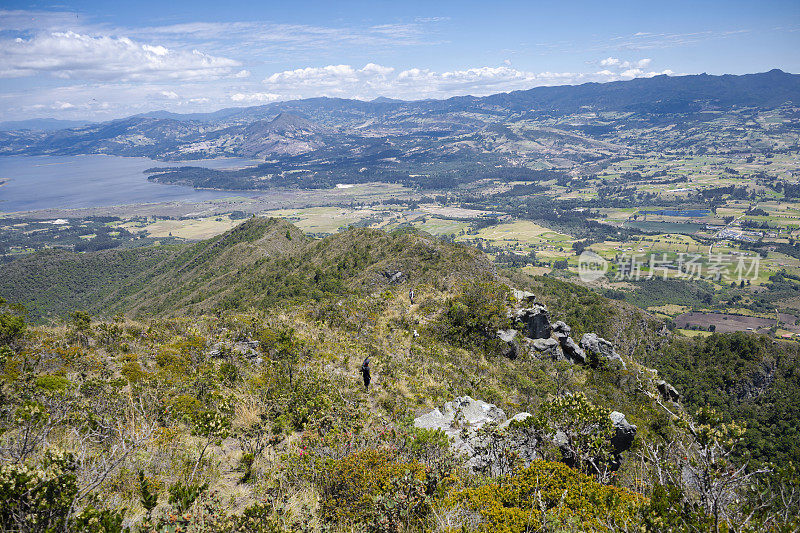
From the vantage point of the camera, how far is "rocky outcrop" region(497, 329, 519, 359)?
90.3 feet

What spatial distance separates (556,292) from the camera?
202 feet

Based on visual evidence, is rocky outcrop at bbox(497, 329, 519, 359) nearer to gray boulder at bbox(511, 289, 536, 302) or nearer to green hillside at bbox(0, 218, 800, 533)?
green hillside at bbox(0, 218, 800, 533)

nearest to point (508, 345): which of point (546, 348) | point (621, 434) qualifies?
point (546, 348)

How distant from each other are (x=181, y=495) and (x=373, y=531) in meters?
3.80

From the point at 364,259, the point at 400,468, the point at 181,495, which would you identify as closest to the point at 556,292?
the point at 364,259

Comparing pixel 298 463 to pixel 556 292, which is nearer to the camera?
pixel 298 463

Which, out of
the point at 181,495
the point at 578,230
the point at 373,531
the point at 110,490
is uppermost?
the point at 181,495

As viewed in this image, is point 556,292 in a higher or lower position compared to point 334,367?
lower

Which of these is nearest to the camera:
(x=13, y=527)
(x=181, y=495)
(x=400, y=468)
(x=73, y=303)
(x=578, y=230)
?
(x=13, y=527)

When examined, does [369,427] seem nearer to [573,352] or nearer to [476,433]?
[476,433]

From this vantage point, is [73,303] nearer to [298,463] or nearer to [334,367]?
[334,367]

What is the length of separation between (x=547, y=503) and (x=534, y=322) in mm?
23875

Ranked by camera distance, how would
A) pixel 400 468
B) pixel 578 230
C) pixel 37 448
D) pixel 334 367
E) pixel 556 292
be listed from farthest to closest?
pixel 578 230 < pixel 556 292 < pixel 334 367 < pixel 400 468 < pixel 37 448

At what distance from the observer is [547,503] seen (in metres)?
8.26
